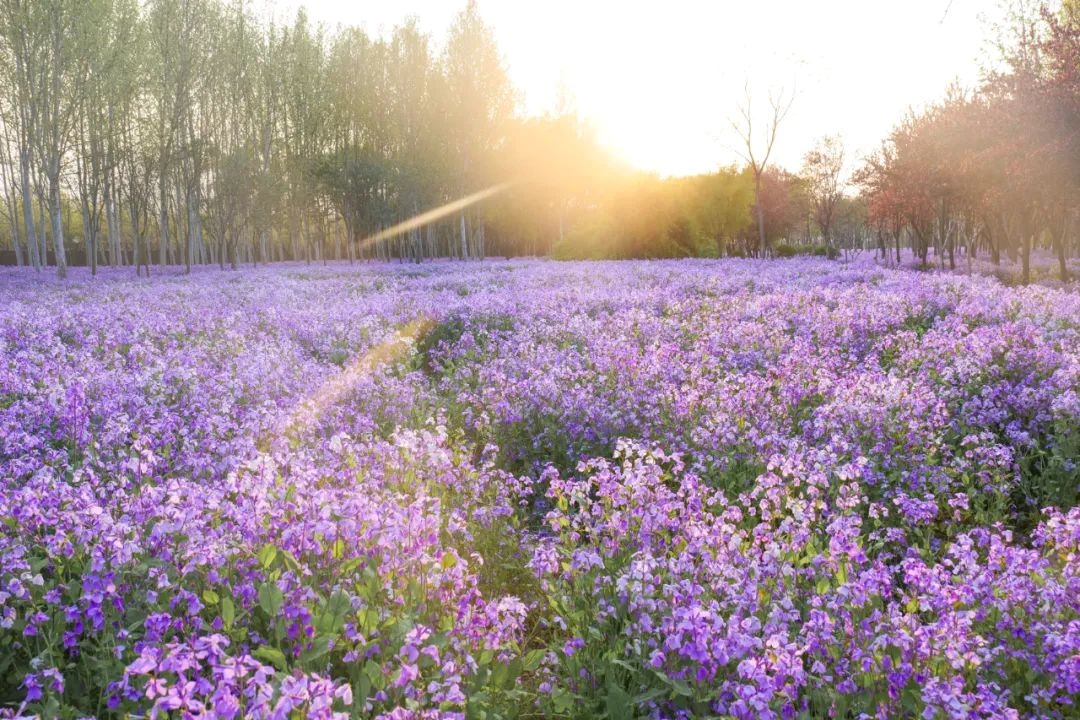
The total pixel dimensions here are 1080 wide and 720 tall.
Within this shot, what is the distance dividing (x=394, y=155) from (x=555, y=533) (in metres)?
63.4

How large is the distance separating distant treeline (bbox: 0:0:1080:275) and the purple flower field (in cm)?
1591

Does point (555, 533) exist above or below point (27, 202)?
below

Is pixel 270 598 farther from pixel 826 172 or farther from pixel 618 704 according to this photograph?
pixel 826 172

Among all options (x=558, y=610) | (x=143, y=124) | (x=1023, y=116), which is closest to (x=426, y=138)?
(x=143, y=124)

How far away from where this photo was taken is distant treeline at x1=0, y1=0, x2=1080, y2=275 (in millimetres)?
25234

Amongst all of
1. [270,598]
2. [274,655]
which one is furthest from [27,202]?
[274,655]

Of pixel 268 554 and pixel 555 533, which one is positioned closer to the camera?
pixel 268 554

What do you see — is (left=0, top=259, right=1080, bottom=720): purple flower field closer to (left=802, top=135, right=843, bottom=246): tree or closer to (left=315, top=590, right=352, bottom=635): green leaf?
(left=315, top=590, right=352, bottom=635): green leaf

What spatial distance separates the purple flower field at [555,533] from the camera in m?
Result: 2.83

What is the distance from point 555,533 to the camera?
5602mm

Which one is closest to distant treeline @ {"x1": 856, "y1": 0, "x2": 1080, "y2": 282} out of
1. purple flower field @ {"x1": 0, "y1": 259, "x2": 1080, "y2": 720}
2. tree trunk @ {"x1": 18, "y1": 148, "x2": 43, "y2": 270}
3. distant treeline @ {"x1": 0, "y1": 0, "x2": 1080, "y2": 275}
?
distant treeline @ {"x1": 0, "y1": 0, "x2": 1080, "y2": 275}

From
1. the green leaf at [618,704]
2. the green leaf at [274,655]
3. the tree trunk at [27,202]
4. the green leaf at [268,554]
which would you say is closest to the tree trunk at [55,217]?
the tree trunk at [27,202]

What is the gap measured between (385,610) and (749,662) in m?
1.54

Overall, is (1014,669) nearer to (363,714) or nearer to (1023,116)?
(363,714)
